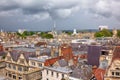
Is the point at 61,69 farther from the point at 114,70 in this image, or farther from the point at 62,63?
the point at 114,70

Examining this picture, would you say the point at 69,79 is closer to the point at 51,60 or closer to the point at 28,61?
the point at 51,60

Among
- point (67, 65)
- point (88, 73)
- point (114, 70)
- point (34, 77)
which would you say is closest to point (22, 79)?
point (34, 77)

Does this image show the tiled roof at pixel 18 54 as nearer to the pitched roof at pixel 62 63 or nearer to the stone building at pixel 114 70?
the pitched roof at pixel 62 63

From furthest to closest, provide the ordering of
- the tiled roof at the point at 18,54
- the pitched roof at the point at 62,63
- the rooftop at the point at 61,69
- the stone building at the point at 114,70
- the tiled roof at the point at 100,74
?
the tiled roof at the point at 18,54
the pitched roof at the point at 62,63
the rooftop at the point at 61,69
the tiled roof at the point at 100,74
the stone building at the point at 114,70

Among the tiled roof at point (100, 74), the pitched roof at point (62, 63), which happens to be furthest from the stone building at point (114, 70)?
the pitched roof at point (62, 63)

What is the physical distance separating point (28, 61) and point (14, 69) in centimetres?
770

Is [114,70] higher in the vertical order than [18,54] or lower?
lower

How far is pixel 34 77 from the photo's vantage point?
6219cm

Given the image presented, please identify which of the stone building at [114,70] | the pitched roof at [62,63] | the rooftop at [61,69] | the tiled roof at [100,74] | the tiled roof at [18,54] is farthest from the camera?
the tiled roof at [18,54]

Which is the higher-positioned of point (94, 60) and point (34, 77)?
point (94, 60)

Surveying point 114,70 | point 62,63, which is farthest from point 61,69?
point 114,70

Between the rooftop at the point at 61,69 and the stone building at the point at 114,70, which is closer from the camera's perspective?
the stone building at the point at 114,70

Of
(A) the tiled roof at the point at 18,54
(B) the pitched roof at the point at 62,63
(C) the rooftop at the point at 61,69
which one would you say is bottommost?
(C) the rooftop at the point at 61,69

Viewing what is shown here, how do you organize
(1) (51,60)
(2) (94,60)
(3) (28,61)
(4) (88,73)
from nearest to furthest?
(4) (88,73) < (2) (94,60) < (1) (51,60) < (3) (28,61)
